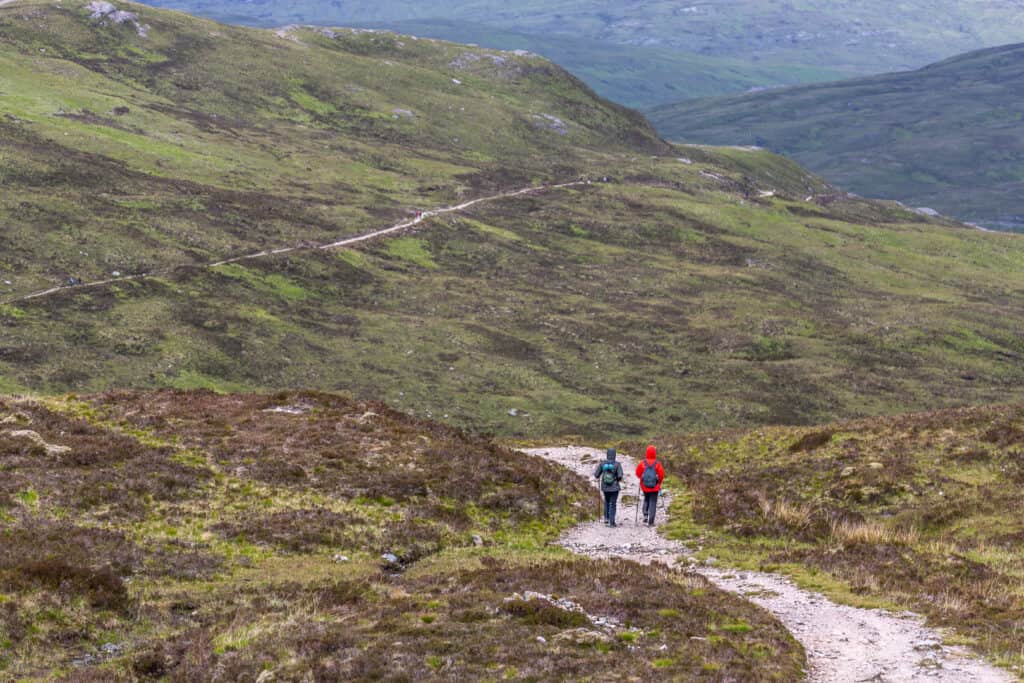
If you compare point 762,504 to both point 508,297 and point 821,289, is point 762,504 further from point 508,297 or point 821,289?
point 821,289

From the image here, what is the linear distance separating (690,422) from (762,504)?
187ft

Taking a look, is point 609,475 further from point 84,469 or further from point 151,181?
point 151,181

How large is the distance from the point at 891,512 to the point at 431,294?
313 ft

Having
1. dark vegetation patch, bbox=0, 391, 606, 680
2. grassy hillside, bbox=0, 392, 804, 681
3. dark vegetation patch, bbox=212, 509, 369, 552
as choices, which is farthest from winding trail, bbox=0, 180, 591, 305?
dark vegetation patch, bbox=212, 509, 369, 552

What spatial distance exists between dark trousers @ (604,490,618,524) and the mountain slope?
46.1 metres

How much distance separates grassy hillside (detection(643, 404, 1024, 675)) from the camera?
2648 centimetres

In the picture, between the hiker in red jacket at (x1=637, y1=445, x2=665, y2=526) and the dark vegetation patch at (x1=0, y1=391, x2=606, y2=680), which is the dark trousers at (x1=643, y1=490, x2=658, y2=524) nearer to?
the hiker in red jacket at (x1=637, y1=445, x2=665, y2=526)

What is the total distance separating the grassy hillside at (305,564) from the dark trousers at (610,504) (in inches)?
82.7

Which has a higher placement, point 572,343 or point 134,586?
point 134,586

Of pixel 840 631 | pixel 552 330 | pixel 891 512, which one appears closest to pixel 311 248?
pixel 552 330

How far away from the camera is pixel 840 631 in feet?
78.8

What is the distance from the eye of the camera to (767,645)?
2186cm

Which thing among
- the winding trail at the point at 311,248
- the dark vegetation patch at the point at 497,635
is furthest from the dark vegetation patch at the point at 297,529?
the winding trail at the point at 311,248

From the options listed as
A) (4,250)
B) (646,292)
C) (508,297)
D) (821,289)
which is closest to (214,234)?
(4,250)
